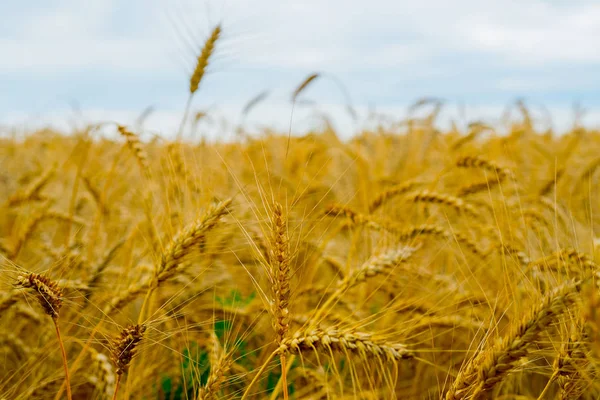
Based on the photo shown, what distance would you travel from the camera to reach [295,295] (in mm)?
1104

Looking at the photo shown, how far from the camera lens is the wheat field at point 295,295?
1015mm

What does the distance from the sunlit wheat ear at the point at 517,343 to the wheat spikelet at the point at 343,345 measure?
0.13 meters

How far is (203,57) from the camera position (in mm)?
1749

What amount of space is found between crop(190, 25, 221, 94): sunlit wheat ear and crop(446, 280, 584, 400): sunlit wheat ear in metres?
1.26

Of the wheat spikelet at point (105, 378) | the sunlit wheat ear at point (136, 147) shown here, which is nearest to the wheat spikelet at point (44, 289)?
the wheat spikelet at point (105, 378)

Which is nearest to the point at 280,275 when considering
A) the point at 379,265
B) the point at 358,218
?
the point at 379,265

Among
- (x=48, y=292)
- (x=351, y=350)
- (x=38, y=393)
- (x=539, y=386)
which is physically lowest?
(x=539, y=386)

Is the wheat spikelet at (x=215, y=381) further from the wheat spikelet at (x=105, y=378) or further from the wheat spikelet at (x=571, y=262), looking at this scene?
the wheat spikelet at (x=571, y=262)

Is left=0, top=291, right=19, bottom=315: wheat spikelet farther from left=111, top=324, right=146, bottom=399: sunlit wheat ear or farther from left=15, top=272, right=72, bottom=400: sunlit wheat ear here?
left=111, top=324, right=146, bottom=399: sunlit wheat ear

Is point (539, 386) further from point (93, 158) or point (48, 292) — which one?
point (93, 158)

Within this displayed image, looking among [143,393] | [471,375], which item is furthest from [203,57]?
[471,375]

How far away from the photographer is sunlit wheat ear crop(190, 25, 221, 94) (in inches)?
67.9

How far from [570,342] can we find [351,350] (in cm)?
43

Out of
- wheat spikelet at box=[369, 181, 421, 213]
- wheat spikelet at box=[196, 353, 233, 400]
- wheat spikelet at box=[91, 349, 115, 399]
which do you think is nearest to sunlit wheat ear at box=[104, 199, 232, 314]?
wheat spikelet at box=[91, 349, 115, 399]
